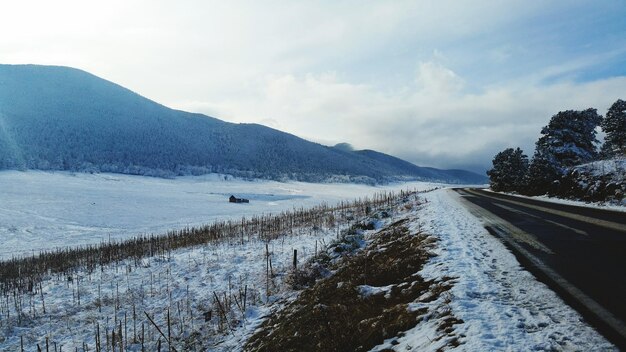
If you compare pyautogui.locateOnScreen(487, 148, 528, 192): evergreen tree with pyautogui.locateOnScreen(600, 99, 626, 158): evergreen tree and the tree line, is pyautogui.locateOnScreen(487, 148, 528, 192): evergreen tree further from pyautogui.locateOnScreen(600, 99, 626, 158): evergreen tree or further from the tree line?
pyautogui.locateOnScreen(600, 99, 626, 158): evergreen tree

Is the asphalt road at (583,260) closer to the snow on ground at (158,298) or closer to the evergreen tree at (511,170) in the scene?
the snow on ground at (158,298)

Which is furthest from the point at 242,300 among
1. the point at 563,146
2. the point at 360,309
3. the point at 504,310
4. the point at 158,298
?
the point at 563,146

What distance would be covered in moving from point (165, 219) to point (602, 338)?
169ft

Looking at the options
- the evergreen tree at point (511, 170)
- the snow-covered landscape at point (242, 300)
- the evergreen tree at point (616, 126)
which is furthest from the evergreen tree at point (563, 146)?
the snow-covered landscape at point (242, 300)

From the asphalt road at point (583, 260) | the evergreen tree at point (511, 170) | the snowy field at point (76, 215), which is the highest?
the evergreen tree at point (511, 170)

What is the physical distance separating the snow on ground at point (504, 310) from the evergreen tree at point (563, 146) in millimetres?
32000

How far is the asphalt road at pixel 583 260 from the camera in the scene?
4742 mm

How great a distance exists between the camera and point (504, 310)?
5.01m

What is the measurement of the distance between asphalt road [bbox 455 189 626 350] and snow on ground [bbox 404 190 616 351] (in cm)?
23

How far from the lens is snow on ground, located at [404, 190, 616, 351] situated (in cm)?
407

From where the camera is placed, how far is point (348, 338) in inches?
222

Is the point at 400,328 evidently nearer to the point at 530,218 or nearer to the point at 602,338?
the point at 602,338

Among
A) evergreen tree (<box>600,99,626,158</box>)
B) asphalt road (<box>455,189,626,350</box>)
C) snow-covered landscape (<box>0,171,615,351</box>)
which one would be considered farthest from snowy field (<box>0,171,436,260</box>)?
evergreen tree (<box>600,99,626,158</box>)

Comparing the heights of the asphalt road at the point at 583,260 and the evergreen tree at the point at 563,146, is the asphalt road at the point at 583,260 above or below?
below
